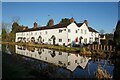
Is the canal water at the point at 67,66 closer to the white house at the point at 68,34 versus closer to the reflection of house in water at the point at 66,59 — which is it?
the reflection of house in water at the point at 66,59

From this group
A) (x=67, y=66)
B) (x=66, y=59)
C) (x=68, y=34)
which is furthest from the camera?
(x=68, y=34)

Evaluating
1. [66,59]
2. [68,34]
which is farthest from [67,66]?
[68,34]

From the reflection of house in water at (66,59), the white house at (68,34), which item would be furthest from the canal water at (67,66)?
the white house at (68,34)

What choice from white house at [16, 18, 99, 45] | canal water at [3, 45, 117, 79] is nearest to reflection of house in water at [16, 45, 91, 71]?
canal water at [3, 45, 117, 79]

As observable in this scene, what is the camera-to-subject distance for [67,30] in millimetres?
44281

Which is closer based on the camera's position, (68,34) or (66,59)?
(66,59)

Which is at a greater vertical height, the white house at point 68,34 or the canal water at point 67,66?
the white house at point 68,34

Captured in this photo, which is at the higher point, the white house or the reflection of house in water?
the white house

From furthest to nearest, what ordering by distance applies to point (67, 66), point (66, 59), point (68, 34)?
point (68, 34)
point (66, 59)
point (67, 66)

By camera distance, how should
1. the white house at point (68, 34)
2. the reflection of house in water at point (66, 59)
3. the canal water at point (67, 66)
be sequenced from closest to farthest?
the canal water at point (67, 66), the reflection of house in water at point (66, 59), the white house at point (68, 34)

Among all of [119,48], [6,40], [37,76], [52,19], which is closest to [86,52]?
[119,48]

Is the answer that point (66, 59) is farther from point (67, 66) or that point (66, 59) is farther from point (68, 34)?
point (68, 34)

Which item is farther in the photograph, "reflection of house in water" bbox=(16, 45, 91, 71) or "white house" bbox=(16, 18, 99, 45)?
"white house" bbox=(16, 18, 99, 45)

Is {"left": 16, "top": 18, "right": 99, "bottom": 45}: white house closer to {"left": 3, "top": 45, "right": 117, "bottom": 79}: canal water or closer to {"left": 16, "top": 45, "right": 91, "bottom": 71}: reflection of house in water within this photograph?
{"left": 16, "top": 45, "right": 91, "bottom": 71}: reflection of house in water
